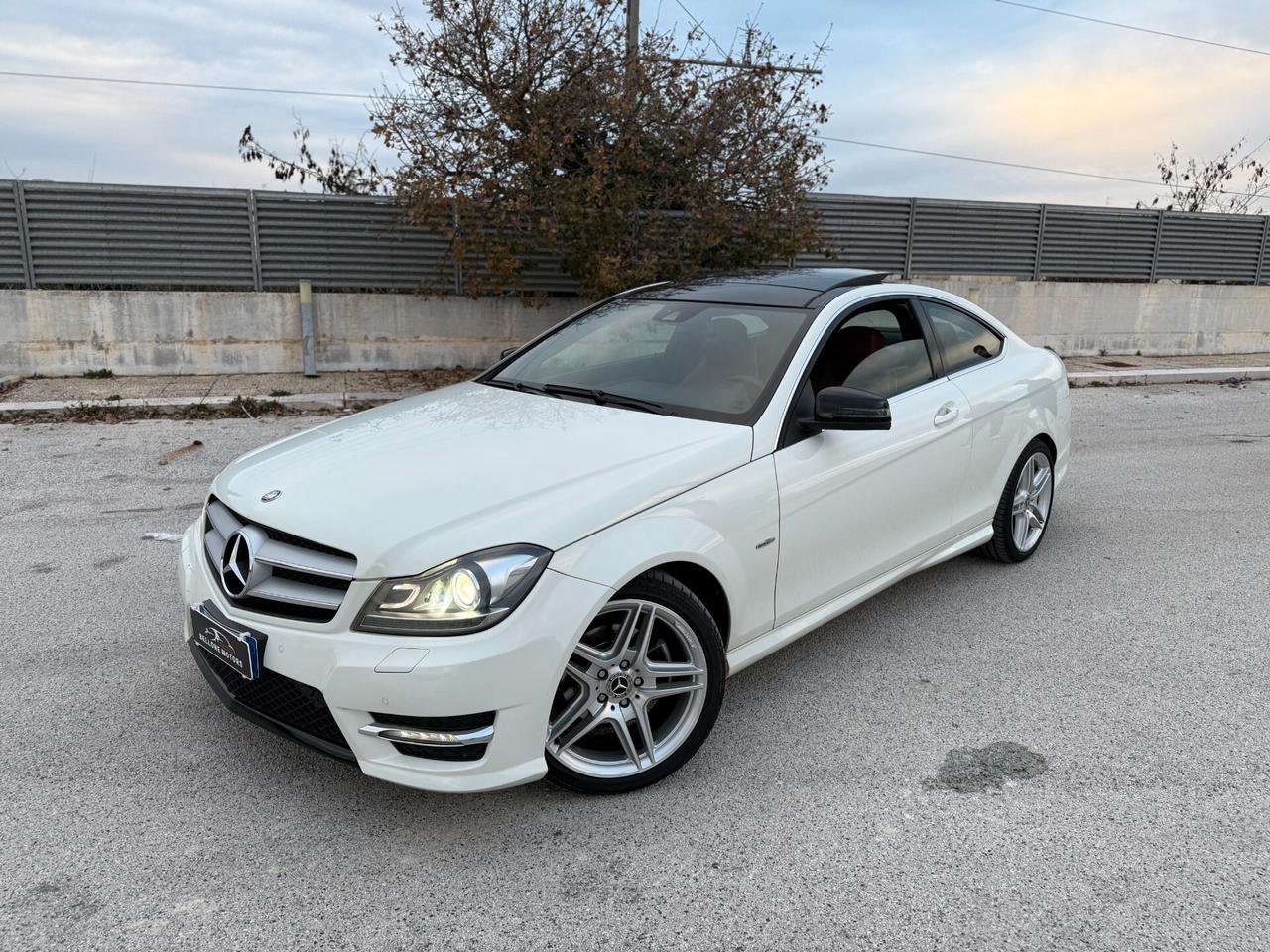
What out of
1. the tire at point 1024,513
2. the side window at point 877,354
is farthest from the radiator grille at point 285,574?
the tire at point 1024,513

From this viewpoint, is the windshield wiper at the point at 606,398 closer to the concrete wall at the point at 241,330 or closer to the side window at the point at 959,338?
the side window at the point at 959,338

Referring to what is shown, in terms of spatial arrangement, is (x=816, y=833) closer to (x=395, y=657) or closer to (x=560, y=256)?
(x=395, y=657)

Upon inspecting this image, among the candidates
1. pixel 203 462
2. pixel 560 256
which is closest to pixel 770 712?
pixel 203 462

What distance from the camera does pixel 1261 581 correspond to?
478 cm

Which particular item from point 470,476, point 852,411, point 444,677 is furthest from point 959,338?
point 444,677

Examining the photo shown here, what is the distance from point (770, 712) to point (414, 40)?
9.25m

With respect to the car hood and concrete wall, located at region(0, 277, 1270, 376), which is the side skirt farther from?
concrete wall, located at region(0, 277, 1270, 376)

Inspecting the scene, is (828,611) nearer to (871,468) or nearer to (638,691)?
(871,468)

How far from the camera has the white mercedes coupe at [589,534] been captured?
8.19ft

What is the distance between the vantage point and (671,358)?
12.6 ft

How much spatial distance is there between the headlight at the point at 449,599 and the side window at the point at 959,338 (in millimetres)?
2682

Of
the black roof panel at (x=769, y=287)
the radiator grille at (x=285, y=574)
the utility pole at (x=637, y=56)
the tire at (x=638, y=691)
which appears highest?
the utility pole at (x=637, y=56)

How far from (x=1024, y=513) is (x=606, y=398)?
8.48 ft

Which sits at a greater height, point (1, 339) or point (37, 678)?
point (1, 339)
